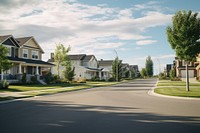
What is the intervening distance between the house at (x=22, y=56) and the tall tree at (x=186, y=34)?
23.5 metres

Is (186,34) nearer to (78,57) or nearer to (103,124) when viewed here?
(103,124)

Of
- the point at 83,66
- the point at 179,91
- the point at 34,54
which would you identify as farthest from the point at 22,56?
the point at 83,66

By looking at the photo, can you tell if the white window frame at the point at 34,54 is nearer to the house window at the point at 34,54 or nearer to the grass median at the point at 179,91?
the house window at the point at 34,54

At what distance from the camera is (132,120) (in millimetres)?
9938

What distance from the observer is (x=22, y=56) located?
42.9 m

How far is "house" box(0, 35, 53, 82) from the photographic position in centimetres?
3825

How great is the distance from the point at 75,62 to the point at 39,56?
27322 mm

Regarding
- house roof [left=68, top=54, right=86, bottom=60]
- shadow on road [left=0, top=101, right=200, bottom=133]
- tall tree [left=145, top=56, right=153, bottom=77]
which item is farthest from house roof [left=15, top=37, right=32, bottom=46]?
tall tree [left=145, top=56, right=153, bottom=77]

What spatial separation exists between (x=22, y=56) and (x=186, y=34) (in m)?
29.2

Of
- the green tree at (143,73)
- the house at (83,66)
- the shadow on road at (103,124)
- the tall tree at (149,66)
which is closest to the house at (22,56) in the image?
the house at (83,66)

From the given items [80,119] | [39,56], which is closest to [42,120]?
[80,119]

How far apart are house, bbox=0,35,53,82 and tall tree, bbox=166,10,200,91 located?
23513 millimetres

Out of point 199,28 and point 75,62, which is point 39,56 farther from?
point 199,28

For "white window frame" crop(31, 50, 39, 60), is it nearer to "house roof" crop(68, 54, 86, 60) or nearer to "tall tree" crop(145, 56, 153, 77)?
"house roof" crop(68, 54, 86, 60)
